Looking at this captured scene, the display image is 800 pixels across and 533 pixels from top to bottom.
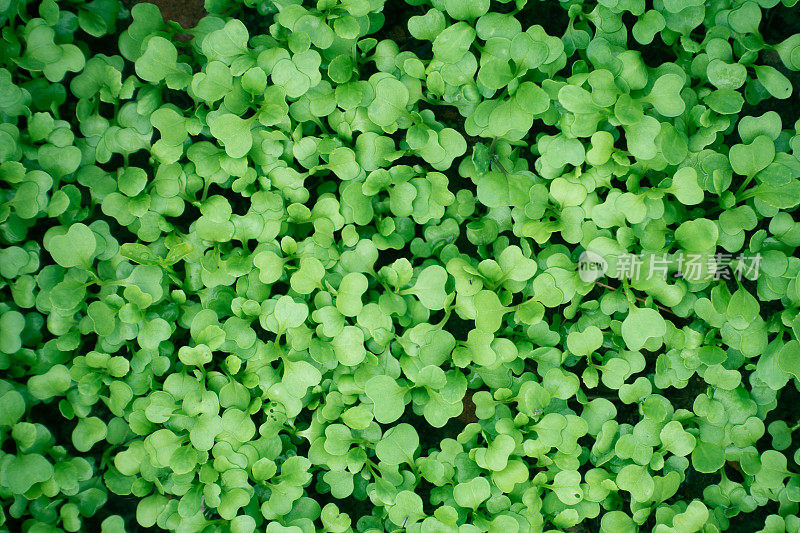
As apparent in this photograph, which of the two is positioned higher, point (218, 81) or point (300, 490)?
point (218, 81)

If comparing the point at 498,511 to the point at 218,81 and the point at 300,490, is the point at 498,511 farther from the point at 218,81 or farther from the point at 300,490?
the point at 218,81

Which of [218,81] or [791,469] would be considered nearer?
[218,81]

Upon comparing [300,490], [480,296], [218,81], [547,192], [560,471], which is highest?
[218,81]

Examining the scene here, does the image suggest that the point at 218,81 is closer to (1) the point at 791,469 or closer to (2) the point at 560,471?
(2) the point at 560,471

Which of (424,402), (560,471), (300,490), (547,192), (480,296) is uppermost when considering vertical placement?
(547,192)

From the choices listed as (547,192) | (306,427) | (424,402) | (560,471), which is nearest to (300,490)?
(306,427)

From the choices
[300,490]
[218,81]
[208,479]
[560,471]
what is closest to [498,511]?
[560,471]
